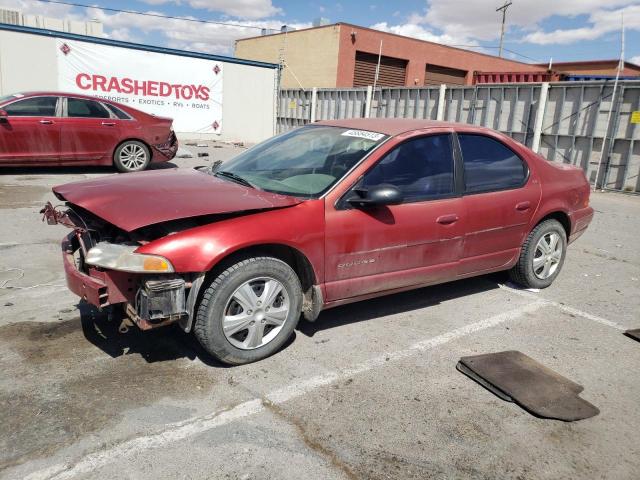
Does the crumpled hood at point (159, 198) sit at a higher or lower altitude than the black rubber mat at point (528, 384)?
higher

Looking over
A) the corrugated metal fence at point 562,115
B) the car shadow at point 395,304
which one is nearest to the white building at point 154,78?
the corrugated metal fence at point 562,115

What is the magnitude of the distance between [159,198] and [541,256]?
377cm

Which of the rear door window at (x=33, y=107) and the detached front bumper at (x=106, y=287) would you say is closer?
the detached front bumper at (x=106, y=287)

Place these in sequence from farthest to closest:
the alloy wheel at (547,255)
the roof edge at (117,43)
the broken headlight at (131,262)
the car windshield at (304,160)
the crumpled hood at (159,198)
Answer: the roof edge at (117,43), the alloy wheel at (547,255), the car windshield at (304,160), the crumpled hood at (159,198), the broken headlight at (131,262)

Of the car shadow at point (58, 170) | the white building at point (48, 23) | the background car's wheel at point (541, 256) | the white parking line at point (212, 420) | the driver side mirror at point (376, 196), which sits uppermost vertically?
the white building at point (48, 23)

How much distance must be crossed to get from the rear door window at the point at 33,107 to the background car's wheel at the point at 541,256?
873 cm

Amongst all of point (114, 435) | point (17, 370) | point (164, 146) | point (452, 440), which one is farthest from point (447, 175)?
point (164, 146)

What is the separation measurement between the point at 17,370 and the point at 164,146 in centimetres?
857

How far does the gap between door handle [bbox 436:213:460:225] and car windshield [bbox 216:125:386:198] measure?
30.8 inches

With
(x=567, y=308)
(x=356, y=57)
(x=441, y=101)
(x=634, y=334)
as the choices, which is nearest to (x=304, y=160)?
(x=567, y=308)

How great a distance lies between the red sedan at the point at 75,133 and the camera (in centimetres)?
934

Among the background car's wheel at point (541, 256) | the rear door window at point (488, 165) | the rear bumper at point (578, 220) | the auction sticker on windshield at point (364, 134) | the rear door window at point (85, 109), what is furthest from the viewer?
the rear door window at point (85, 109)

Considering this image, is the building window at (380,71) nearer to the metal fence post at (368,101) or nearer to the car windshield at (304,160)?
the metal fence post at (368,101)

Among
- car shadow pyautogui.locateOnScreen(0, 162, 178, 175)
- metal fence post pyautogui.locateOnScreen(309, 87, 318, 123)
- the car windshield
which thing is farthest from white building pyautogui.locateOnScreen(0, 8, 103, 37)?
the car windshield
